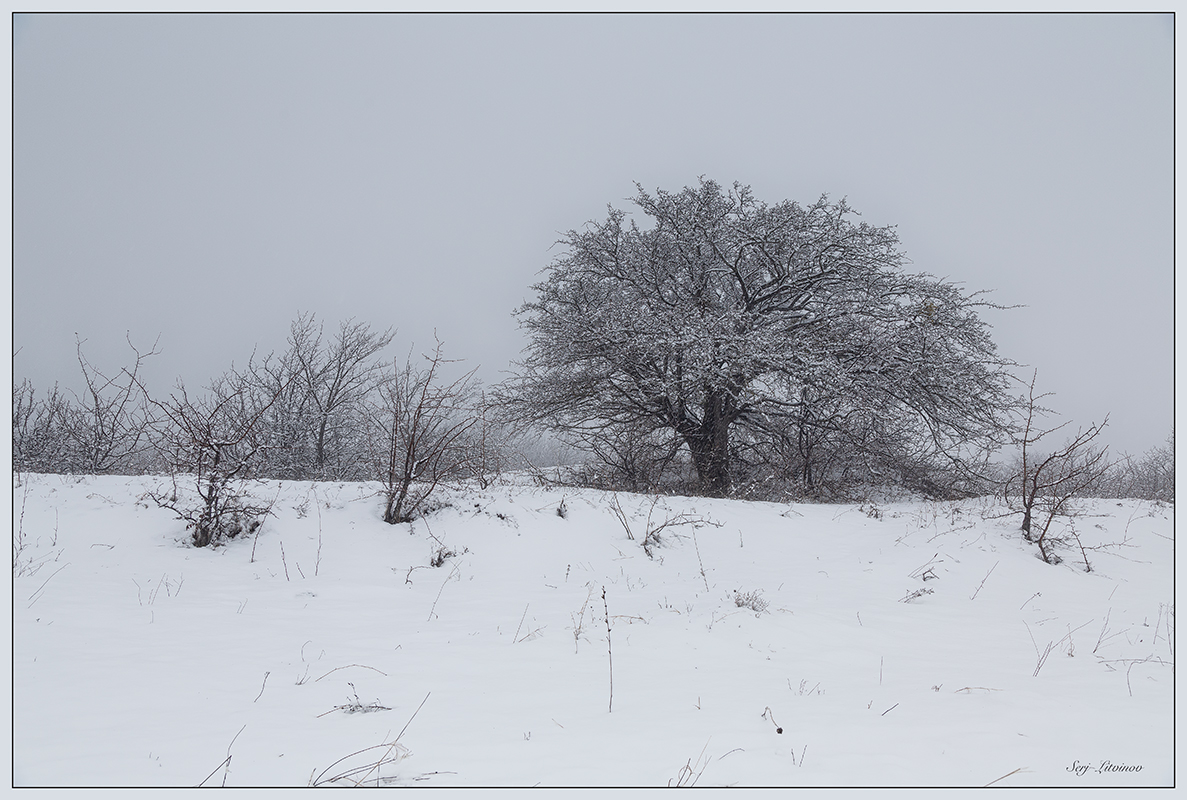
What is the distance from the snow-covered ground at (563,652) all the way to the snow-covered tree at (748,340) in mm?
4501

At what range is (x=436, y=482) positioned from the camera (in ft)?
25.6

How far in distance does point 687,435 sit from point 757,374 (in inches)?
88.8

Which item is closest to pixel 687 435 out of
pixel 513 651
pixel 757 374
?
pixel 757 374

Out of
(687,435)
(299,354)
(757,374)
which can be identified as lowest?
(687,435)

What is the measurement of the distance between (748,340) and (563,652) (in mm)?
8748

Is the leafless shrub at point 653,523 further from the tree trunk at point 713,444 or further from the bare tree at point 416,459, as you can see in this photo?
the tree trunk at point 713,444

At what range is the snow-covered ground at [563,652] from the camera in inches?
103

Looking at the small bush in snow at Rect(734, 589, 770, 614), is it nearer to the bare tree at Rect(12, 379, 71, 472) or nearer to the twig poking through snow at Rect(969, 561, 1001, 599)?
the twig poking through snow at Rect(969, 561, 1001, 599)

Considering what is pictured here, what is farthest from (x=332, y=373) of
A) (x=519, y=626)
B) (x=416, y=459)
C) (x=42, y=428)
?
(x=519, y=626)

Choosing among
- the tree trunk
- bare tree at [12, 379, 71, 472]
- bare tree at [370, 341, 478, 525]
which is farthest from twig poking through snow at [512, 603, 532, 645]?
bare tree at [12, 379, 71, 472]

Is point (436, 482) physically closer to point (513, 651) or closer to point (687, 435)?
point (513, 651)

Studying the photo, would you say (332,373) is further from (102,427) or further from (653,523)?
(653,523)

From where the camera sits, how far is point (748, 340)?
37.6 ft

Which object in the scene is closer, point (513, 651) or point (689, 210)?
point (513, 651)
